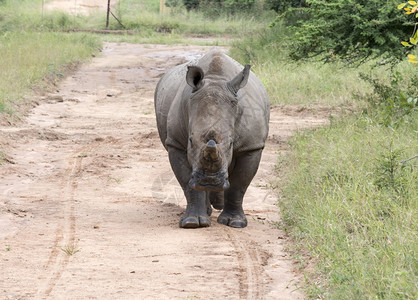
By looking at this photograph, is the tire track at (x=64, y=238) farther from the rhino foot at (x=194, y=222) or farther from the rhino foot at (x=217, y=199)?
the rhino foot at (x=217, y=199)

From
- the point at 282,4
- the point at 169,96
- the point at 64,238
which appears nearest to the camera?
the point at 64,238

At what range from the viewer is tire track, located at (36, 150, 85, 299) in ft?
17.0

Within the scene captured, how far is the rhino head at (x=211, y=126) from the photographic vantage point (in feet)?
19.7

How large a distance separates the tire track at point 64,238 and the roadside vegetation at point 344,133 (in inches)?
69.7

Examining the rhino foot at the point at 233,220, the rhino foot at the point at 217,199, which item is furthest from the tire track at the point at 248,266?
the rhino foot at the point at 217,199

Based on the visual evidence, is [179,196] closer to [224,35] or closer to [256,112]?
[256,112]

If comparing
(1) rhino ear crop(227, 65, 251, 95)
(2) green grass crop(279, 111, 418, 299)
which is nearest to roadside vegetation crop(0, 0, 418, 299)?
(2) green grass crop(279, 111, 418, 299)

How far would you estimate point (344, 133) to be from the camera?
9484mm

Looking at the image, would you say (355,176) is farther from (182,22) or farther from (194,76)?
(182,22)

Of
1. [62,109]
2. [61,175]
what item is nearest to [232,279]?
[61,175]

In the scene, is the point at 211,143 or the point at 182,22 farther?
the point at 182,22

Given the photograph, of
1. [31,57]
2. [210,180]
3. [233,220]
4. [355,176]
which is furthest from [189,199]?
[31,57]

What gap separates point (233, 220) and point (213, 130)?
1291 millimetres

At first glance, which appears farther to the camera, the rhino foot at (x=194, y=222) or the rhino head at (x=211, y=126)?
the rhino foot at (x=194, y=222)
